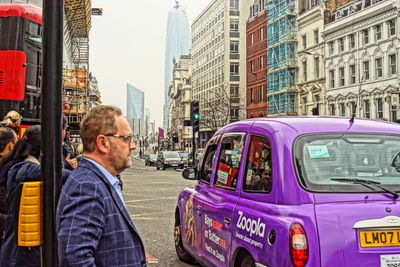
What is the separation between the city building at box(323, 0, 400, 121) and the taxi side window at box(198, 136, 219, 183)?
28604 millimetres

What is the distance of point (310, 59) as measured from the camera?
1929 inches

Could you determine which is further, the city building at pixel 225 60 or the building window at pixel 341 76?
the city building at pixel 225 60

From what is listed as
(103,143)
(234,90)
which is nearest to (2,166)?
(103,143)

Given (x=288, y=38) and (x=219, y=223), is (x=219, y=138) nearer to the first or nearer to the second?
(x=219, y=223)

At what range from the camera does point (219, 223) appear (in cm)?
452

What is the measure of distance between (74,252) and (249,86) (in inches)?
2617

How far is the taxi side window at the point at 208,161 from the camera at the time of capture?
215 inches

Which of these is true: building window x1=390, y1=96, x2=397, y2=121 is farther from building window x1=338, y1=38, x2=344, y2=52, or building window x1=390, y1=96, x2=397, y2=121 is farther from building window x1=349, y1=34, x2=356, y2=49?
building window x1=338, y1=38, x2=344, y2=52

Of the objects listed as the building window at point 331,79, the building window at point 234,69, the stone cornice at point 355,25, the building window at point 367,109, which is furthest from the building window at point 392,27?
the building window at point 234,69

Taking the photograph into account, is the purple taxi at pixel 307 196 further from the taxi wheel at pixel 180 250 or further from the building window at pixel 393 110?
the building window at pixel 393 110

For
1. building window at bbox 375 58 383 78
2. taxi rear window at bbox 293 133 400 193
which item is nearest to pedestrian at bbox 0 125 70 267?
taxi rear window at bbox 293 133 400 193

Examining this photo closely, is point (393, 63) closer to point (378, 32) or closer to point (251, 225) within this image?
point (378, 32)

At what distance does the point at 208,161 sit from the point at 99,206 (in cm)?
362

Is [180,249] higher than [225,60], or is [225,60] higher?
[225,60]
